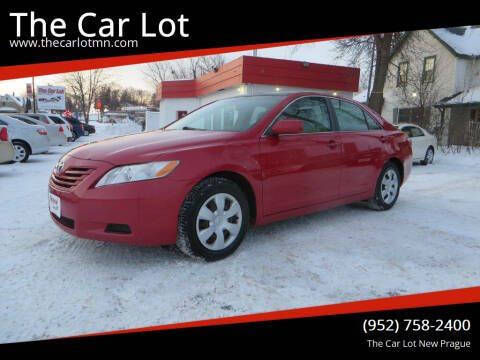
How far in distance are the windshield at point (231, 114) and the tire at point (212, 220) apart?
0.74 m

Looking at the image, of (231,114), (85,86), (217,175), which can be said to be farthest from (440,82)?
(85,86)

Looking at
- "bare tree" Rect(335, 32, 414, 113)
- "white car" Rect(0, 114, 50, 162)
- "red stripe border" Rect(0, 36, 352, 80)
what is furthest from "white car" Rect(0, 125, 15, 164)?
"bare tree" Rect(335, 32, 414, 113)

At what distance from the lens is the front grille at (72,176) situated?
3.04 metres

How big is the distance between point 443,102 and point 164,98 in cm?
1710

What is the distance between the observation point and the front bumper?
9.44 feet

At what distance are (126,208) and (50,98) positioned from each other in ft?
143

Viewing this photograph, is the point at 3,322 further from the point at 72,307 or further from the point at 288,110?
the point at 288,110

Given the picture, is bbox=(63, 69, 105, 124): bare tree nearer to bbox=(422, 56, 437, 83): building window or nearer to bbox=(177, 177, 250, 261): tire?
bbox=(422, 56, 437, 83): building window

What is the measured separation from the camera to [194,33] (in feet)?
23.9

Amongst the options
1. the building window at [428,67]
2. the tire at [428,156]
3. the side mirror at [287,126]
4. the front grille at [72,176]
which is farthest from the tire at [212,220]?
the building window at [428,67]

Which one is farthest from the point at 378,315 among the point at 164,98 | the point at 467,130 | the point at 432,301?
the point at 164,98

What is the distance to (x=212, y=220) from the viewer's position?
3.20m

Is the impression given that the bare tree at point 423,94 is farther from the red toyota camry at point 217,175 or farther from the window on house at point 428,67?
the red toyota camry at point 217,175

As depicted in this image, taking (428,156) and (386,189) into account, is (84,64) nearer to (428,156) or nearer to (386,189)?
(386,189)
